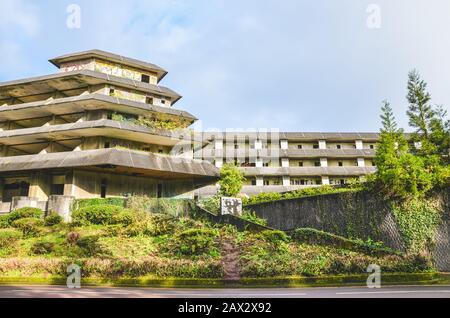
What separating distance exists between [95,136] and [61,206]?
869 cm

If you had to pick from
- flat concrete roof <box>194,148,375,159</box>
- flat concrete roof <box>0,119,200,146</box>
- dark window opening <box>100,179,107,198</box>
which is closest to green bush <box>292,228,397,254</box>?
flat concrete roof <box>0,119,200,146</box>

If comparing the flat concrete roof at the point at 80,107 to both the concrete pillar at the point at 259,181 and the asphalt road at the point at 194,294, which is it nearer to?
the concrete pillar at the point at 259,181

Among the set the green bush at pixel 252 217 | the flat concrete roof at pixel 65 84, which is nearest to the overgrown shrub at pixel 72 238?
the green bush at pixel 252 217

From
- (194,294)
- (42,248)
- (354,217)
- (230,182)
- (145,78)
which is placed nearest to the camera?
(194,294)

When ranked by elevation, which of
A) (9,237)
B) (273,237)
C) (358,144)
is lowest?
(273,237)

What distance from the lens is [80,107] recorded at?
31.0 metres

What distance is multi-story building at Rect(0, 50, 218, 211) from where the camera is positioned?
28.6m

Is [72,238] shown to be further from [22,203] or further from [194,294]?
[22,203]

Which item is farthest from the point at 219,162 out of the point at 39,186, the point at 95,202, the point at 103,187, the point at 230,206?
the point at 95,202

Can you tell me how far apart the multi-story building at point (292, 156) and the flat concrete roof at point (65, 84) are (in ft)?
49.3

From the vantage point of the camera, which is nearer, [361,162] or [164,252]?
[164,252]

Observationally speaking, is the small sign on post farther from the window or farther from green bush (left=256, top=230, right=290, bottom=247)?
the window

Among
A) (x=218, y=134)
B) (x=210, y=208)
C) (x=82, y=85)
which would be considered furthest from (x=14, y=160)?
(x=218, y=134)

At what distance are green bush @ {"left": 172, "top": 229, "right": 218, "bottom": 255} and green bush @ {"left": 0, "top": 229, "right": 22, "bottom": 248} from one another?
9.12 m
